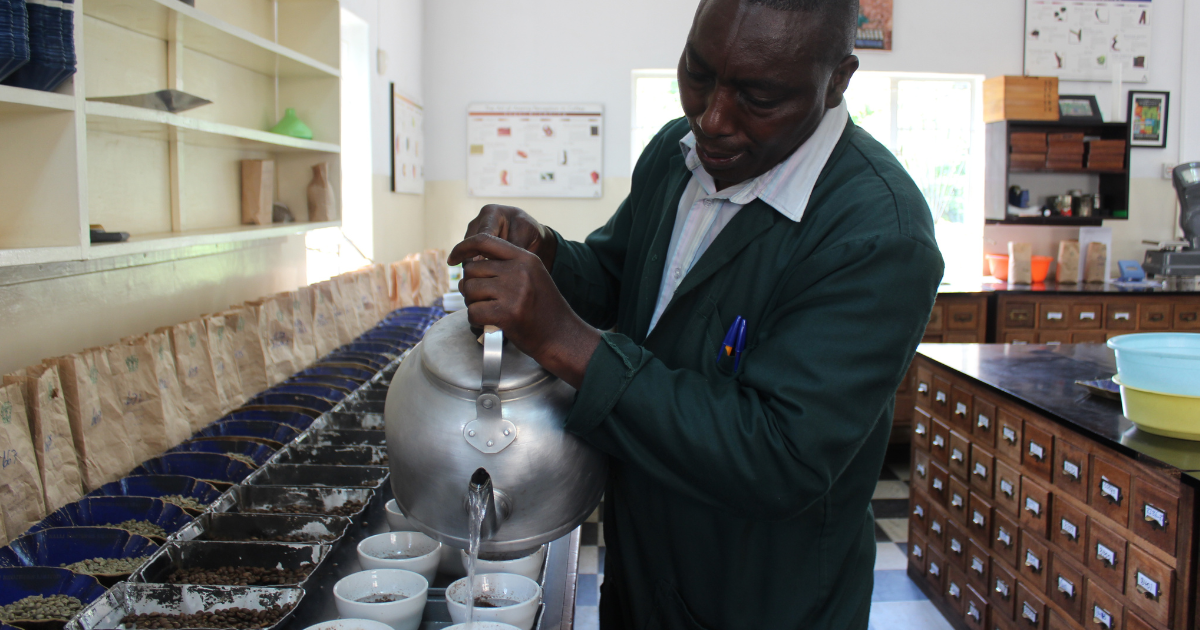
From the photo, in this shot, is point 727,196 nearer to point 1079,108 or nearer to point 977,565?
point 977,565

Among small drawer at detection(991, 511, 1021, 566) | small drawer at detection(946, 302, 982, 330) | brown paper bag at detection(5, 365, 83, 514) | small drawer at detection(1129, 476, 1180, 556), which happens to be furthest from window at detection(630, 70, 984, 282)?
brown paper bag at detection(5, 365, 83, 514)

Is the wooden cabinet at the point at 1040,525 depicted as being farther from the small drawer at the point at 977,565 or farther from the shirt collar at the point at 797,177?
the shirt collar at the point at 797,177

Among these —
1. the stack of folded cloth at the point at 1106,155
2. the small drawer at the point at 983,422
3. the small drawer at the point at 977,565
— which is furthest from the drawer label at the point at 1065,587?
the stack of folded cloth at the point at 1106,155

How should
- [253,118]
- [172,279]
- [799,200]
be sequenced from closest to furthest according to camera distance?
[799,200]
[172,279]
[253,118]

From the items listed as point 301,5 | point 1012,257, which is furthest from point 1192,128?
point 301,5

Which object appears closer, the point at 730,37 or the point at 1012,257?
the point at 730,37

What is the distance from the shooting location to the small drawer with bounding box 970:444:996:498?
2.49 metres

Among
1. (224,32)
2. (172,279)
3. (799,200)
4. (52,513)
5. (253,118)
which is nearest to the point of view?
(799,200)

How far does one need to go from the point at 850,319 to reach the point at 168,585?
3.28 feet

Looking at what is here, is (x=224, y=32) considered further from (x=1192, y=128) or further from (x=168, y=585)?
(x=1192, y=128)

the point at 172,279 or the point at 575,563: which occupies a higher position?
the point at 172,279

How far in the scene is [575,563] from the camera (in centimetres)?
144

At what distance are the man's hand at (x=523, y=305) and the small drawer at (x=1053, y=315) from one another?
14.9ft

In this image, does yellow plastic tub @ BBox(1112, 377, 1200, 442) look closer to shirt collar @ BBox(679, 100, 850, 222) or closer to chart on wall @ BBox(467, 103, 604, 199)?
shirt collar @ BBox(679, 100, 850, 222)
